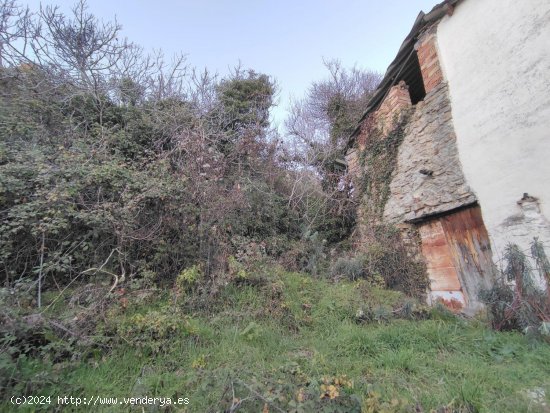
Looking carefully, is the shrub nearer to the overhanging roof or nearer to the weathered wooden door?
the weathered wooden door

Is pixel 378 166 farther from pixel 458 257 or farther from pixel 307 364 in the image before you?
pixel 307 364

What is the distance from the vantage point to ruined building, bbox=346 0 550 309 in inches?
141

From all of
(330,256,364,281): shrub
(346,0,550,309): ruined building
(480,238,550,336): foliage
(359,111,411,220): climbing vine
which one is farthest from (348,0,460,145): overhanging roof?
(480,238,550,336): foliage

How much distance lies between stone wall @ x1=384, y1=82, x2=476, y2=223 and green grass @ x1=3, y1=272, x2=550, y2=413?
6.75 feet

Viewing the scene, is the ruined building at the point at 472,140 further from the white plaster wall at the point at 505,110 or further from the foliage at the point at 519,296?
the foliage at the point at 519,296

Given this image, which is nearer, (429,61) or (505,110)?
(505,110)

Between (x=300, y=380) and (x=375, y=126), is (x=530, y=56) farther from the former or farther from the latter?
(x=300, y=380)

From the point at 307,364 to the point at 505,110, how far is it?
434cm

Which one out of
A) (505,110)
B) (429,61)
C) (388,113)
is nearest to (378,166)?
(388,113)

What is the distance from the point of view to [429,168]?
5.21 meters

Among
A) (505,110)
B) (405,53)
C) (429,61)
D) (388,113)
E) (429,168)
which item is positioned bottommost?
(429,168)

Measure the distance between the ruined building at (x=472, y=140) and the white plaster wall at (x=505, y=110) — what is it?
1 centimetres

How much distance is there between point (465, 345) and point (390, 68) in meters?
6.06

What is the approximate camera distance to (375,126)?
7129mm
